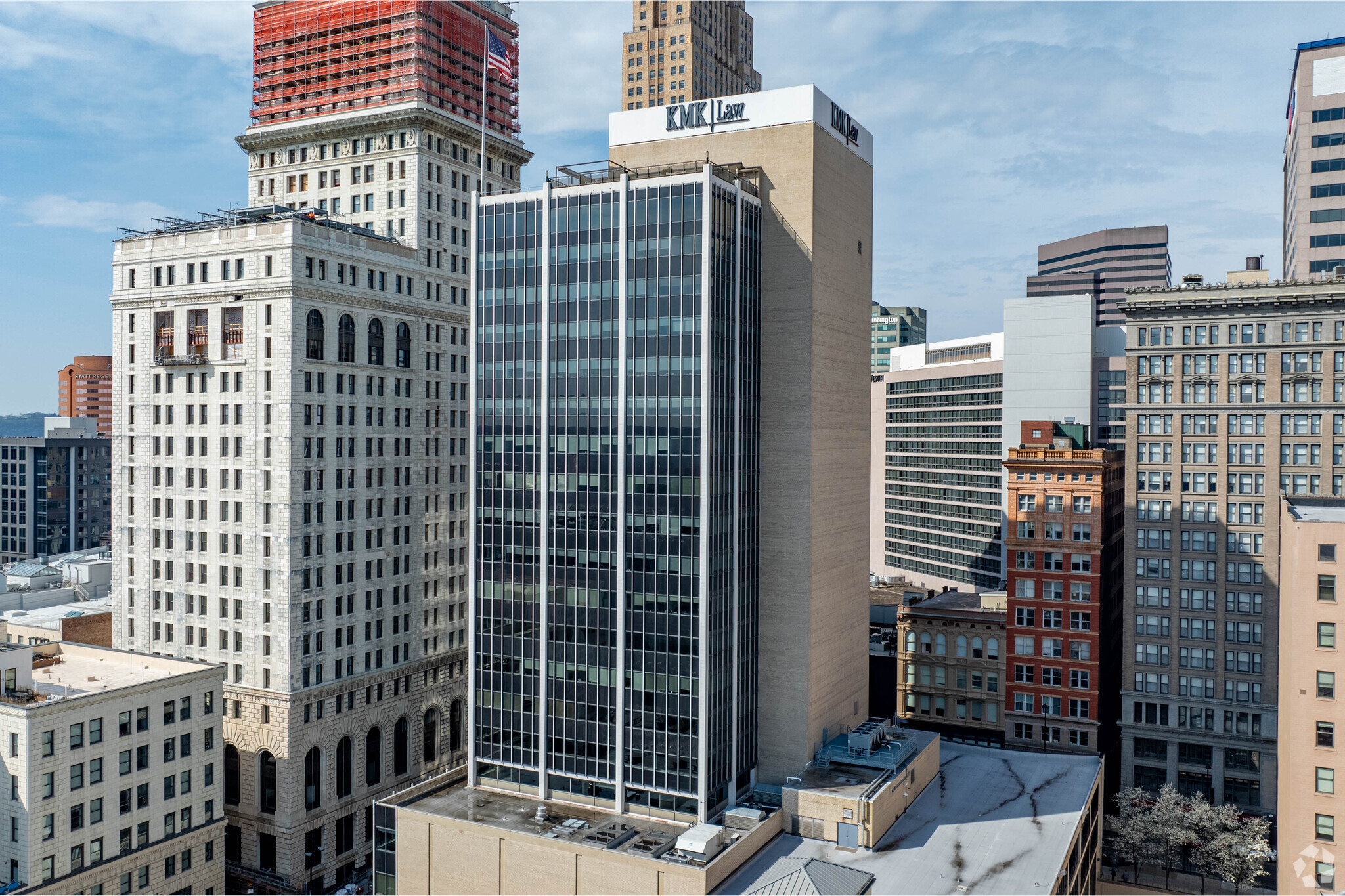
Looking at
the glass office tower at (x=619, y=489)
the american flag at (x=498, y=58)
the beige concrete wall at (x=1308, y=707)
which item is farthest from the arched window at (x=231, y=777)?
the beige concrete wall at (x=1308, y=707)

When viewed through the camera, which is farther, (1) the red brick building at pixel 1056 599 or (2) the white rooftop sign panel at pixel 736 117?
(1) the red brick building at pixel 1056 599

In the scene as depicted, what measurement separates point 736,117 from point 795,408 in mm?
27877

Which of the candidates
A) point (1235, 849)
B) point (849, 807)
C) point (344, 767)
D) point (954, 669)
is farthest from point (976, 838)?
point (344, 767)

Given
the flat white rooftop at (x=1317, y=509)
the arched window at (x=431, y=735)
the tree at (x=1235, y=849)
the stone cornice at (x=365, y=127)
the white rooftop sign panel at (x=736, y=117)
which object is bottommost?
the tree at (x=1235, y=849)

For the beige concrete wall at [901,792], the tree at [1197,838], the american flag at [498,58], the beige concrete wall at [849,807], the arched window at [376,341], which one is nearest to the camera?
the beige concrete wall at [849,807]

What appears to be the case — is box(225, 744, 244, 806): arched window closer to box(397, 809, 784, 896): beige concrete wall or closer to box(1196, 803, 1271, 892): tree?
box(397, 809, 784, 896): beige concrete wall

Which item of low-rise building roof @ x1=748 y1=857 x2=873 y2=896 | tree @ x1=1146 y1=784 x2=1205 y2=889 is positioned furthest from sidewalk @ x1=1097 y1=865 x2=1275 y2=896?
low-rise building roof @ x1=748 y1=857 x2=873 y2=896

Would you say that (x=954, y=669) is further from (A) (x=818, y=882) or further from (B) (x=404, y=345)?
(B) (x=404, y=345)

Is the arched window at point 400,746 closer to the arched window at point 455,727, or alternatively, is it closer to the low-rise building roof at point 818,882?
the arched window at point 455,727

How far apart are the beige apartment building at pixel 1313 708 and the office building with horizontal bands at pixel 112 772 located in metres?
89.8

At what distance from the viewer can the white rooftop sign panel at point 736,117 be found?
9331cm

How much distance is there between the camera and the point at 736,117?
3777 inches

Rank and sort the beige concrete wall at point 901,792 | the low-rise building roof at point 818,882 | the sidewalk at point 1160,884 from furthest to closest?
1. the sidewalk at point 1160,884
2. the beige concrete wall at point 901,792
3. the low-rise building roof at point 818,882

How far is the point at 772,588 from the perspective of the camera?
96125mm
